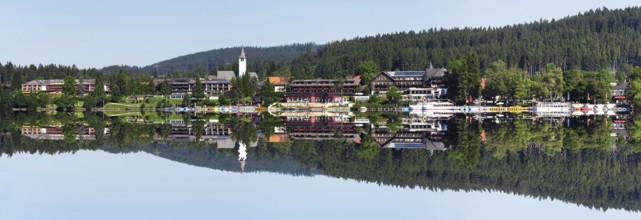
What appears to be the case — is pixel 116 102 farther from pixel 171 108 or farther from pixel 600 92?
pixel 600 92

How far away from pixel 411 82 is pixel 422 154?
3584 inches

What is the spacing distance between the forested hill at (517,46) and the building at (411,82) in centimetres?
1354

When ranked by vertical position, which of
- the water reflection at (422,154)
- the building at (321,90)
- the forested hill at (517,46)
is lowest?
the water reflection at (422,154)

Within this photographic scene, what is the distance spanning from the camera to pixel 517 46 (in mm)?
152000

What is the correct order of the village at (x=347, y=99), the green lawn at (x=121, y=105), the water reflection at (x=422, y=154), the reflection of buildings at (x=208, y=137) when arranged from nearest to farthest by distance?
the water reflection at (x=422, y=154) → the reflection of buildings at (x=208, y=137) → the village at (x=347, y=99) → the green lawn at (x=121, y=105)

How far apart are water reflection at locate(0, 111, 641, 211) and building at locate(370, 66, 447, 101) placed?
69.3 m

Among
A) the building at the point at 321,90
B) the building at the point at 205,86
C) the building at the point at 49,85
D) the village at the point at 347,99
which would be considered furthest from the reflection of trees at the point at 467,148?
the building at the point at 49,85

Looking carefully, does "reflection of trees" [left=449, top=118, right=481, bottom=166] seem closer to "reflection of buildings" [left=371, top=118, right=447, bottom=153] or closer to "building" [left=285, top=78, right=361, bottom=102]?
"reflection of buildings" [left=371, top=118, right=447, bottom=153]

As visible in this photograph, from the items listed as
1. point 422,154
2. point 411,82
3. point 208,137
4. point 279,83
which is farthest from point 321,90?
point 422,154

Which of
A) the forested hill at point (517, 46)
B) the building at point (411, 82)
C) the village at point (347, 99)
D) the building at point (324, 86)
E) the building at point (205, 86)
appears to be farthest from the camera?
the forested hill at point (517, 46)

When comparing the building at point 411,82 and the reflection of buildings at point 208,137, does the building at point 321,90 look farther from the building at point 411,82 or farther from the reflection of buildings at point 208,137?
the reflection of buildings at point 208,137

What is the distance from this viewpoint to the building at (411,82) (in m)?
120

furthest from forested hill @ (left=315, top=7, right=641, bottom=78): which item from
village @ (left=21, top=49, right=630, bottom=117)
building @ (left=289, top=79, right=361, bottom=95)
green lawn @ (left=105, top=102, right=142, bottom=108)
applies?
green lawn @ (left=105, top=102, right=142, bottom=108)

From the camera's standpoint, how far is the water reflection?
25.1 metres
